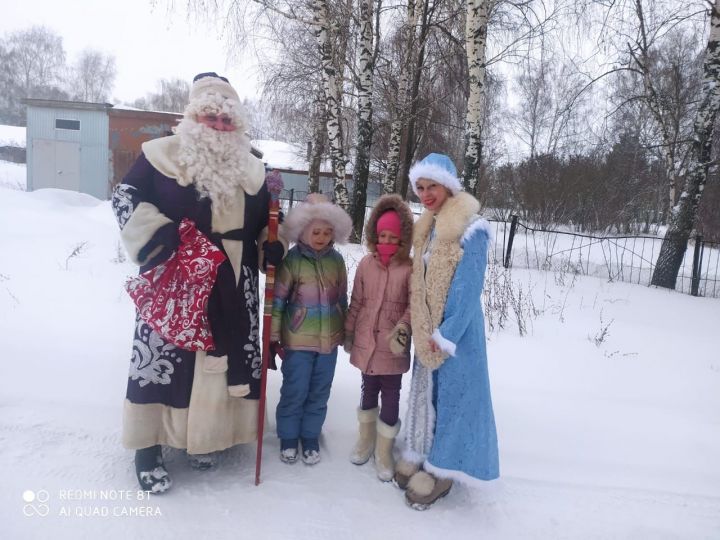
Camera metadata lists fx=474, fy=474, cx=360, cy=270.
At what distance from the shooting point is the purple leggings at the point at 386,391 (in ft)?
8.63

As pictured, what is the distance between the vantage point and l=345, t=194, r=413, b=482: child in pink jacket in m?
2.53

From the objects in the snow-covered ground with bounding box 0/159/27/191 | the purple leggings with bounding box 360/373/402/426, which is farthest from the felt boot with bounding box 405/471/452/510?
the snow-covered ground with bounding box 0/159/27/191

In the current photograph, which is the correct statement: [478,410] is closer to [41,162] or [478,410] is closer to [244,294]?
[244,294]

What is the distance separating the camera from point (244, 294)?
8.09 feet

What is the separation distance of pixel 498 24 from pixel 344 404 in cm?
998

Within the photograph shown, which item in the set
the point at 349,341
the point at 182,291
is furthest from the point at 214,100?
the point at 349,341

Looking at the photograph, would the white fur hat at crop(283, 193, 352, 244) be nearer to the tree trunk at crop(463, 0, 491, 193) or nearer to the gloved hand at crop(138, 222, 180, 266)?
the gloved hand at crop(138, 222, 180, 266)

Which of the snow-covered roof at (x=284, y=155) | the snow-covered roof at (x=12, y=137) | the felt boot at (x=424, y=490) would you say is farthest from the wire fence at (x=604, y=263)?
the snow-covered roof at (x=12, y=137)

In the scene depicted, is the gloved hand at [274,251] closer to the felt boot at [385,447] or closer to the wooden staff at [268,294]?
the wooden staff at [268,294]

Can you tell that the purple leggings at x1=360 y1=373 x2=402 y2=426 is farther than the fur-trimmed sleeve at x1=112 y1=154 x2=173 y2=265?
Yes

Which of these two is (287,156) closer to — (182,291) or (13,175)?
(13,175)

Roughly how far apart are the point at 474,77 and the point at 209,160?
5.92 m

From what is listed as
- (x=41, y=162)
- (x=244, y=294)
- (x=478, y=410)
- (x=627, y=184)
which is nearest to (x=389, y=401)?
(x=478, y=410)

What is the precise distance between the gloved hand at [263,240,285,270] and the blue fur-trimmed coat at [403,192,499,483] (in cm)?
70
